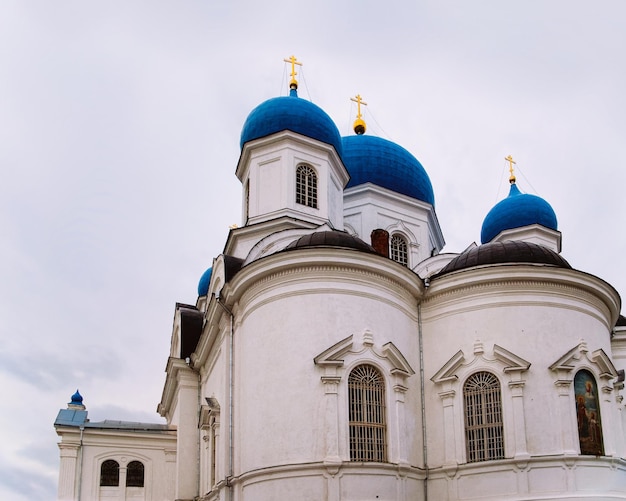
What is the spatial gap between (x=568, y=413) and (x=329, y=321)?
4.70 m

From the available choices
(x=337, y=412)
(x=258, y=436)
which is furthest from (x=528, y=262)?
(x=258, y=436)

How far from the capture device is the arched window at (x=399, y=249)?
2216cm

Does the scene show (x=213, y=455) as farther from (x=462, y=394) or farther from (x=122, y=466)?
(x=462, y=394)

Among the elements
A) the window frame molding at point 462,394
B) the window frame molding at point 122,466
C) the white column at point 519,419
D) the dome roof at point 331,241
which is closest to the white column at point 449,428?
the window frame molding at point 462,394

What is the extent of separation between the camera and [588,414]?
48.1 ft

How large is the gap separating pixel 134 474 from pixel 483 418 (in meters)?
11.3

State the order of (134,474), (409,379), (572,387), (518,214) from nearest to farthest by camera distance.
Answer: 1. (572,387)
2. (409,379)
3. (134,474)
4. (518,214)

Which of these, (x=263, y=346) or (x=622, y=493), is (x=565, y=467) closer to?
(x=622, y=493)

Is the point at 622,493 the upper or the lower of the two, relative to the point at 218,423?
lower

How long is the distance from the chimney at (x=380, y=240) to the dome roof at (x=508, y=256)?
18.8 feet

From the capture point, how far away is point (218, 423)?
1698 centimetres

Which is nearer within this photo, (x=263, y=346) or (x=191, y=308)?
(x=263, y=346)

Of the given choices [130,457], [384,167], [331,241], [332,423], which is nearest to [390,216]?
[384,167]

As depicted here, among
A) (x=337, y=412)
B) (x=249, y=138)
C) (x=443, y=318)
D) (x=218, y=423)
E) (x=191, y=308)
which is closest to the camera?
(x=337, y=412)
